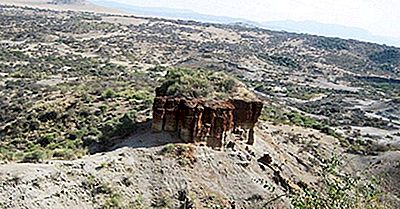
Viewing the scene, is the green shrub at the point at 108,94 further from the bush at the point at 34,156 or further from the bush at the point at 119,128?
the bush at the point at 34,156

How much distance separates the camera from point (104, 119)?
1827 inches

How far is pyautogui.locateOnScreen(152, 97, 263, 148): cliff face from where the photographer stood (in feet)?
105

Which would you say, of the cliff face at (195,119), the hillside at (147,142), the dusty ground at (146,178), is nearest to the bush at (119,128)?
the hillside at (147,142)

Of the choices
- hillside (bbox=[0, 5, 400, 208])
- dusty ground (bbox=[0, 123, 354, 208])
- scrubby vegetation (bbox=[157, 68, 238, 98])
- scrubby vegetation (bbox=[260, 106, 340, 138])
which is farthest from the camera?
scrubby vegetation (bbox=[260, 106, 340, 138])

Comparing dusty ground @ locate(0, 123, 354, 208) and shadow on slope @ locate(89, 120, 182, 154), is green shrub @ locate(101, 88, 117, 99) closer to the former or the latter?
shadow on slope @ locate(89, 120, 182, 154)

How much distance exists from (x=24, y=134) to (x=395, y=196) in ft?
86.0

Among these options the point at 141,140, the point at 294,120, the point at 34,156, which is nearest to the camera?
the point at 141,140

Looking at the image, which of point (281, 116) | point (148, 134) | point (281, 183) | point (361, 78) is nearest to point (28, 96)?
point (281, 116)

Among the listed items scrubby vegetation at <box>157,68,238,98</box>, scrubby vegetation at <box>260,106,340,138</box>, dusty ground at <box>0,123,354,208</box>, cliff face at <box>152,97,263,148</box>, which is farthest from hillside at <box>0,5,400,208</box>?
cliff face at <box>152,97,263,148</box>

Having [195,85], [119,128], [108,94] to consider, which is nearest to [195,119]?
[119,128]

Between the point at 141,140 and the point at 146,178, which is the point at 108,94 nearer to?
the point at 141,140

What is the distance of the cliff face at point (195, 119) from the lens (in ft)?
105

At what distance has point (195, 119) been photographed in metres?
32.2

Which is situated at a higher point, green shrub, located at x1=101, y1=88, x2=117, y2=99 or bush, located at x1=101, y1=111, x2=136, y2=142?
bush, located at x1=101, y1=111, x2=136, y2=142
